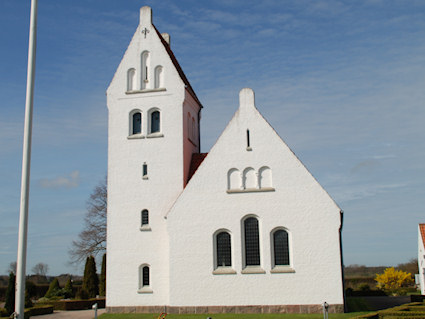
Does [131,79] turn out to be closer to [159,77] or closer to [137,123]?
[159,77]

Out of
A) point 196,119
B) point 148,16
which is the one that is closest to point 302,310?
point 196,119

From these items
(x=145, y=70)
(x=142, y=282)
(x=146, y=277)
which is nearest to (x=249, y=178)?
(x=146, y=277)

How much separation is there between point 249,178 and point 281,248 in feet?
14.2

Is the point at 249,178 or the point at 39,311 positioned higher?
the point at 249,178

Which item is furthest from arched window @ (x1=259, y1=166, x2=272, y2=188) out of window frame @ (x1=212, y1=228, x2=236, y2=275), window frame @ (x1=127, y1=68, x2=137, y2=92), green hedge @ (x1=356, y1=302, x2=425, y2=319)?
window frame @ (x1=127, y1=68, x2=137, y2=92)

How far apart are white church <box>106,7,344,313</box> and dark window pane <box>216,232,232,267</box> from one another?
6 cm

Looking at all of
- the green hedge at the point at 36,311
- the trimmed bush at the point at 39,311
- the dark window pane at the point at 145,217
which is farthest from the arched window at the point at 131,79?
the trimmed bush at the point at 39,311

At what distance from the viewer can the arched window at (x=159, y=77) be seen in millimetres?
30625

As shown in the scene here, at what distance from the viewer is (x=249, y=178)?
2733 cm

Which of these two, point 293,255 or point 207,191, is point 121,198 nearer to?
point 207,191

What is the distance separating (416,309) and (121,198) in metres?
17.7

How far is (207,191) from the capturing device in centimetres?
2756

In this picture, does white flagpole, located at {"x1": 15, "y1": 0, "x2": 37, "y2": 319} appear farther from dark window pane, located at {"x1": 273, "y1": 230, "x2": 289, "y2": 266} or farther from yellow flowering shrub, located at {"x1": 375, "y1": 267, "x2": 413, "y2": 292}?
yellow flowering shrub, located at {"x1": 375, "y1": 267, "x2": 413, "y2": 292}

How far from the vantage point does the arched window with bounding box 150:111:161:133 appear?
30.3 metres
